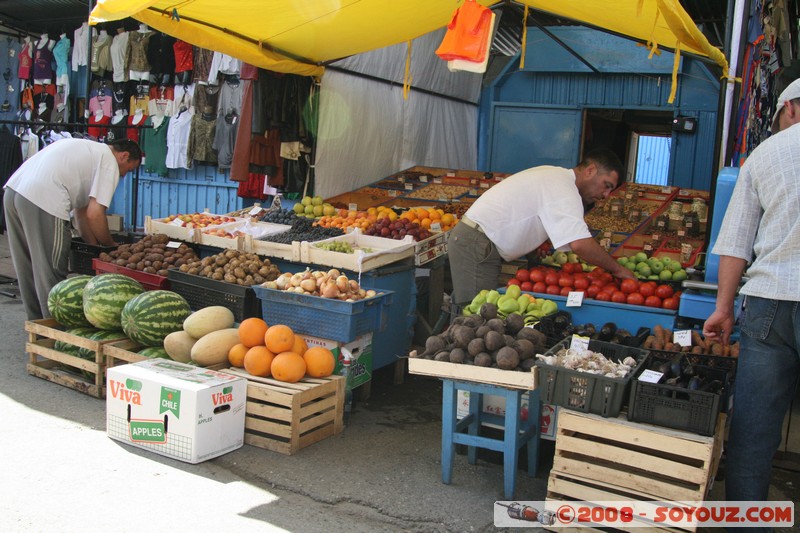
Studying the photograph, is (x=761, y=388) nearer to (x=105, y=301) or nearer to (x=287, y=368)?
(x=287, y=368)

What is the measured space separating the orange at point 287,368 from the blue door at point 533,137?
28.3ft

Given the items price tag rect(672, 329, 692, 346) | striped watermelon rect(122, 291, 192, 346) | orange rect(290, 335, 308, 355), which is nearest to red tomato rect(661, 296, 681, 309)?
price tag rect(672, 329, 692, 346)

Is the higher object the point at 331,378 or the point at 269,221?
the point at 269,221

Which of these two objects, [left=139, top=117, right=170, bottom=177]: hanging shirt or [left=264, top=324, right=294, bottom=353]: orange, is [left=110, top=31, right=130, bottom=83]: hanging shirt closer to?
[left=139, top=117, right=170, bottom=177]: hanging shirt

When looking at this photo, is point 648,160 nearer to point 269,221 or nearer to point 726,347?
point 269,221

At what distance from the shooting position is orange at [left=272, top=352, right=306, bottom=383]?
441 cm

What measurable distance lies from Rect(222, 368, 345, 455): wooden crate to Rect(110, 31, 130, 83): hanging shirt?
7772mm

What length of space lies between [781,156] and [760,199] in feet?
0.70

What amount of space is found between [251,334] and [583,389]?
2260mm

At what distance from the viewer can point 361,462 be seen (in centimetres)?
426

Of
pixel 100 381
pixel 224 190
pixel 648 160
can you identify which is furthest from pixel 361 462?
pixel 648 160

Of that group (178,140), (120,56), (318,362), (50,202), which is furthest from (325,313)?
(120,56)

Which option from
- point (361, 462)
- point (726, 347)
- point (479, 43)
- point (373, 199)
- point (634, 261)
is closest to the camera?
point (726, 347)

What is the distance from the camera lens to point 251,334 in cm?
466
